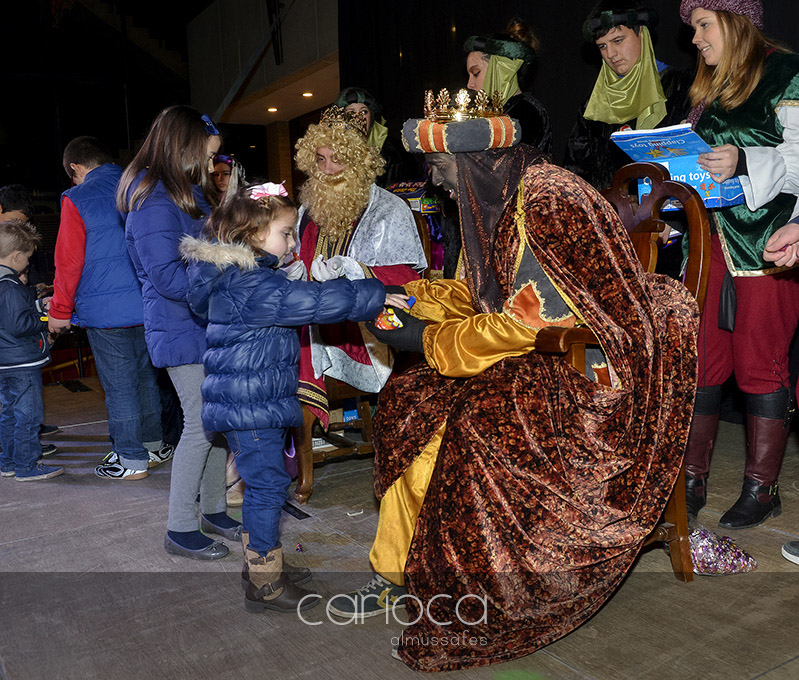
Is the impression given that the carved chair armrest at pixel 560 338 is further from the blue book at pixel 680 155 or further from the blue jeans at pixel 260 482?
the blue jeans at pixel 260 482

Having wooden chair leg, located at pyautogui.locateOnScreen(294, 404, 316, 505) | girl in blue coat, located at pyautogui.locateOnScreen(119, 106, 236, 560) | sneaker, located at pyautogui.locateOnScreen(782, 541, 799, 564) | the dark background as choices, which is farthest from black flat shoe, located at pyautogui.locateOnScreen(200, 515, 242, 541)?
the dark background

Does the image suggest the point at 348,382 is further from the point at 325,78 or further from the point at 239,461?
the point at 325,78

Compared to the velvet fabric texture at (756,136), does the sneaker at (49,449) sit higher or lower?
lower

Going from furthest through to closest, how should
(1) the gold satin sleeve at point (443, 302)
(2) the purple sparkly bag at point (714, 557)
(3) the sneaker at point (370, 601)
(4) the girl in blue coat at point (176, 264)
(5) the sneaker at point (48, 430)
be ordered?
(5) the sneaker at point (48, 430)
(4) the girl in blue coat at point (176, 264)
(1) the gold satin sleeve at point (443, 302)
(2) the purple sparkly bag at point (714, 557)
(3) the sneaker at point (370, 601)

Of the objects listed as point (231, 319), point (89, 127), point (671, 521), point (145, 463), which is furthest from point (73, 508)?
point (89, 127)

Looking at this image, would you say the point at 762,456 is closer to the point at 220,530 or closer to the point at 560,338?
the point at 560,338

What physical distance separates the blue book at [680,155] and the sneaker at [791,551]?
110 cm

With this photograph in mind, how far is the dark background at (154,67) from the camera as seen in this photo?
4.54 m

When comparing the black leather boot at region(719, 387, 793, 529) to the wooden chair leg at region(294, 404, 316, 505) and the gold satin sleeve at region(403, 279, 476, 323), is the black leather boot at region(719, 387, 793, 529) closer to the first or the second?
the gold satin sleeve at region(403, 279, 476, 323)

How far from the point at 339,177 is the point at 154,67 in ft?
26.8

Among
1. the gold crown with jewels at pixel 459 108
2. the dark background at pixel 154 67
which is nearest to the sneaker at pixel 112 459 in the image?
the gold crown with jewels at pixel 459 108

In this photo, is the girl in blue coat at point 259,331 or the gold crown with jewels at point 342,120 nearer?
the girl in blue coat at point 259,331

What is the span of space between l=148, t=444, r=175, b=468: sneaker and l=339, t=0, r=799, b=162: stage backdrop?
2696mm

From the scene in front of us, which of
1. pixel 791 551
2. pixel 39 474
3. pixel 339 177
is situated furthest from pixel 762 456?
pixel 39 474
